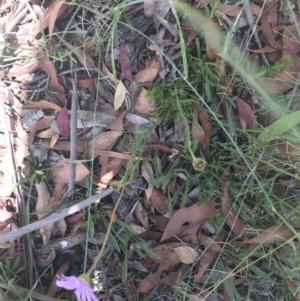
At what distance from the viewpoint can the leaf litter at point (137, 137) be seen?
1.13m

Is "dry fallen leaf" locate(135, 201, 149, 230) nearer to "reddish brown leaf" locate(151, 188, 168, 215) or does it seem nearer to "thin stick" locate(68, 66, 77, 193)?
"reddish brown leaf" locate(151, 188, 168, 215)

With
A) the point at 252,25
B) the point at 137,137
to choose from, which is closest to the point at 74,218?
the point at 137,137

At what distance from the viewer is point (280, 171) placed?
1116mm

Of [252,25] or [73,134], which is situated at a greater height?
[252,25]

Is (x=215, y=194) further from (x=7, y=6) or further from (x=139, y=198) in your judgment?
(x=7, y=6)

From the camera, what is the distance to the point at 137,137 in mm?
1166

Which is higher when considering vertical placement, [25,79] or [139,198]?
[25,79]

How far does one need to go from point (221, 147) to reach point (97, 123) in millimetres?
348

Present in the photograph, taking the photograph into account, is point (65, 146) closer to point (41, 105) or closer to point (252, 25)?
point (41, 105)

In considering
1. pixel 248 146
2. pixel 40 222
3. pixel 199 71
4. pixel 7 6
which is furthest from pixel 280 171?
pixel 7 6

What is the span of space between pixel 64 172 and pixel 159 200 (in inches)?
10.9

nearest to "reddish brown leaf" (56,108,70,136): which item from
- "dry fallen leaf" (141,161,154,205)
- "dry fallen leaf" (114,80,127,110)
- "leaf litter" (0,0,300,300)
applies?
"leaf litter" (0,0,300,300)

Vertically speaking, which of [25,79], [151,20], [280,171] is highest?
[151,20]

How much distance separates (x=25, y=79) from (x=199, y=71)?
0.48 meters
